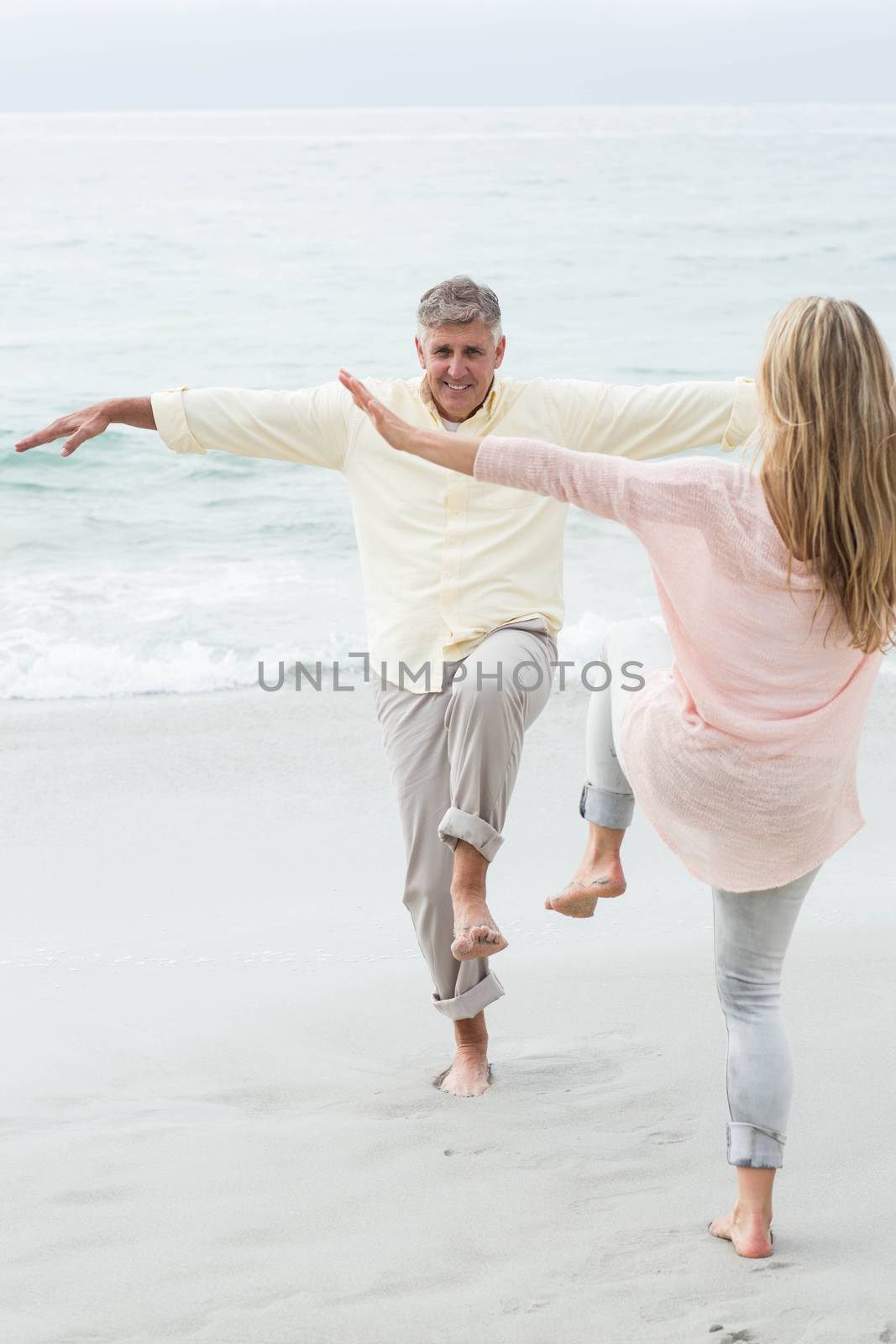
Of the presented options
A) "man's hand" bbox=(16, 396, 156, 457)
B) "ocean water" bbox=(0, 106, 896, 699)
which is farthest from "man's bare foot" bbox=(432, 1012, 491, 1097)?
"ocean water" bbox=(0, 106, 896, 699)

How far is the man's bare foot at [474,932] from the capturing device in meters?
3.06

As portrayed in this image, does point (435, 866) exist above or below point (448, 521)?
below

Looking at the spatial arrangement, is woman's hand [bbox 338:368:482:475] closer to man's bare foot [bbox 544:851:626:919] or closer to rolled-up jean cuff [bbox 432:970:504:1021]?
man's bare foot [bbox 544:851:626:919]

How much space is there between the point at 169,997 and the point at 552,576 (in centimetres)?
162

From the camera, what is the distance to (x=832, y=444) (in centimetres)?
228

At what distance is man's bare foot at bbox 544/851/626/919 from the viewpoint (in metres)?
3.14

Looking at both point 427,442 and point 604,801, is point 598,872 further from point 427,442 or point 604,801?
point 427,442

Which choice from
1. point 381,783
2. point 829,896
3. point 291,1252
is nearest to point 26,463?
point 381,783

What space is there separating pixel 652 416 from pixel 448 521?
0.59 meters

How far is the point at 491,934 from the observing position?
3078 millimetres

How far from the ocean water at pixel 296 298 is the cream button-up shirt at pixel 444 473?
3952 mm

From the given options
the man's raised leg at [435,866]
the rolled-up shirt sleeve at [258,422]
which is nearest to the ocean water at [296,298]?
the rolled-up shirt sleeve at [258,422]

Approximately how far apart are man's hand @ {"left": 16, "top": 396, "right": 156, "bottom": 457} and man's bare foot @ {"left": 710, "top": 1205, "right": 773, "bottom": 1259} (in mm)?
2104

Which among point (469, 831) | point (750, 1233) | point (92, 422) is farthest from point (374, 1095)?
point (92, 422)
